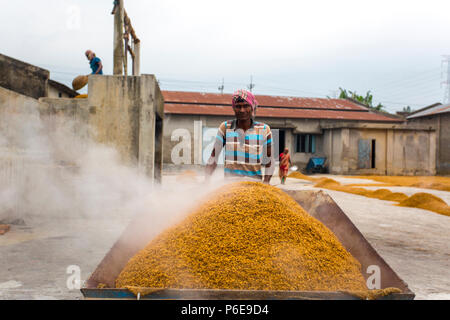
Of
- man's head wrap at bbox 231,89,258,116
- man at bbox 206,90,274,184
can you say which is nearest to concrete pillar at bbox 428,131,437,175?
man at bbox 206,90,274,184

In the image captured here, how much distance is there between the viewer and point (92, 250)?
4285 millimetres

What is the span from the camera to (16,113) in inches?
217

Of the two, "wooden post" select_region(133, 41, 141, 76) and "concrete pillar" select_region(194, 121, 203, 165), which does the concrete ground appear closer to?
"wooden post" select_region(133, 41, 141, 76)

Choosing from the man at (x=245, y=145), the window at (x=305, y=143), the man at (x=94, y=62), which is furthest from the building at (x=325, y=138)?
the man at (x=245, y=145)

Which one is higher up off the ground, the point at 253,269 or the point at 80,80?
the point at 80,80

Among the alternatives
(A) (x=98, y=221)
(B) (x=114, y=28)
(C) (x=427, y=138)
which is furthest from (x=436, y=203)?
(C) (x=427, y=138)

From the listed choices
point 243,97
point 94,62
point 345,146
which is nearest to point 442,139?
point 345,146

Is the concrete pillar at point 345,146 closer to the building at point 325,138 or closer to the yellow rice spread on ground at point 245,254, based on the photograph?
the building at point 325,138

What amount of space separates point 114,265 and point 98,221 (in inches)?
154

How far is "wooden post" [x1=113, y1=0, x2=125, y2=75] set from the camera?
650cm

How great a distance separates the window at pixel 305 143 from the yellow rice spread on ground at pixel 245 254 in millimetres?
19796

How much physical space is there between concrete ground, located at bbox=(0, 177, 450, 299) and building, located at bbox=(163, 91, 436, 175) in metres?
13.5

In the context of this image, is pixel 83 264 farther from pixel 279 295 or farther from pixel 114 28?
pixel 114 28

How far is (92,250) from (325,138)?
62.5 ft
